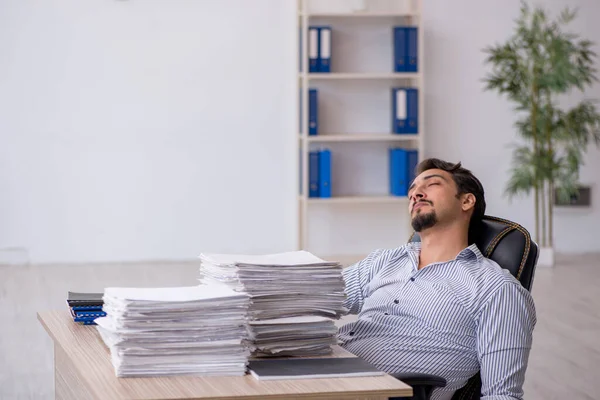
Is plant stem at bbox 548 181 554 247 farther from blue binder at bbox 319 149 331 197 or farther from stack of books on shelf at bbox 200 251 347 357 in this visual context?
stack of books on shelf at bbox 200 251 347 357

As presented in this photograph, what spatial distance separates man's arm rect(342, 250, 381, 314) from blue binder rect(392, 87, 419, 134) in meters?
4.26

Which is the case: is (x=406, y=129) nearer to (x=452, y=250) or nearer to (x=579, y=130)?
(x=579, y=130)

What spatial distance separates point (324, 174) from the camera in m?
6.79

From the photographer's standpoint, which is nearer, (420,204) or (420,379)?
(420,379)

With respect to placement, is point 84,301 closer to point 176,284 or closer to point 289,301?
point 289,301

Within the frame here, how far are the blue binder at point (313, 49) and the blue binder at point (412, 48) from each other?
0.68m

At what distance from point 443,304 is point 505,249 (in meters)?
0.24

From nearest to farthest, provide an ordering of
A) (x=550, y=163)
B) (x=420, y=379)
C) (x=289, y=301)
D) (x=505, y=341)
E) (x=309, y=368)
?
(x=309, y=368) → (x=289, y=301) → (x=420, y=379) → (x=505, y=341) → (x=550, y=163)

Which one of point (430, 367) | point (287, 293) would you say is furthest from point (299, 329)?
point (430, 367)

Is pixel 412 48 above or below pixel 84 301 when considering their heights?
above

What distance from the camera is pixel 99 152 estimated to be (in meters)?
6.81

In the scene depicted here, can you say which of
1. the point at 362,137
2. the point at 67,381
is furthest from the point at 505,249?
the point at 362,137

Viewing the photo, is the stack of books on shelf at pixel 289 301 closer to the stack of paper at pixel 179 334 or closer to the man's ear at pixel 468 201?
the stack of paper at pixel 179 334

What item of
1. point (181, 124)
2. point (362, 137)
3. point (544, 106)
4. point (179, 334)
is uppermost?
A: point (544, 106)
